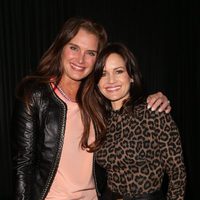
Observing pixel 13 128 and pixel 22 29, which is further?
pixel 22 29

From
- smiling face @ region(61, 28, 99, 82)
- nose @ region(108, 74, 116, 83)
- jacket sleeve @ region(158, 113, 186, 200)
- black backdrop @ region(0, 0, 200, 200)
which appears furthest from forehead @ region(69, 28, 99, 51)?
black backdrop @ region(0, 0, 200, 200)

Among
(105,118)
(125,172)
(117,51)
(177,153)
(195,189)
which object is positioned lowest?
(195,189)

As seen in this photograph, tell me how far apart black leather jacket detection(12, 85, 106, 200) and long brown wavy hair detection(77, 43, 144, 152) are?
0.24 meters

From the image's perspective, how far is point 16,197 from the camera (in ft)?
6.48

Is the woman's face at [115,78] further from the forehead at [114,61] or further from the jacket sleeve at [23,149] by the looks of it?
the jacket sleeve at [23,149]

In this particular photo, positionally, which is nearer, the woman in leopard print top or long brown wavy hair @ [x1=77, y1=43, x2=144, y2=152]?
the woman in leopard print top

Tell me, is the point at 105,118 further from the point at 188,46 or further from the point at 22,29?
the point at 188,46

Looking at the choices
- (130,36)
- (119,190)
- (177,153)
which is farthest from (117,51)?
(130,36)

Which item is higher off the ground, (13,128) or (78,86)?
(78,86)

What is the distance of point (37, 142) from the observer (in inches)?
82.2

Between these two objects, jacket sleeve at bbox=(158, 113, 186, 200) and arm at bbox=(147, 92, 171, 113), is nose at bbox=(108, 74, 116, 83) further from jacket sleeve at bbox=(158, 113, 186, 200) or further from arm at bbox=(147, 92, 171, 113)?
jacket sleeve at bbox=(158, 113, 186, 200)

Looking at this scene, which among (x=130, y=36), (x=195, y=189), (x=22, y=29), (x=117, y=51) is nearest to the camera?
(x=117, y=51)

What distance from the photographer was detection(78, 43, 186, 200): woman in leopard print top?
2.11 meters

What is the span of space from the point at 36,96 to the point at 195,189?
408cm
